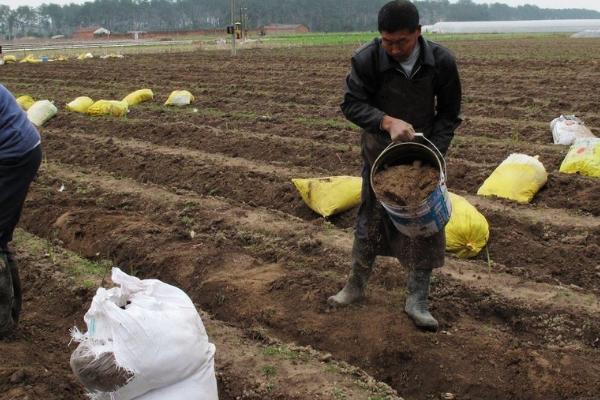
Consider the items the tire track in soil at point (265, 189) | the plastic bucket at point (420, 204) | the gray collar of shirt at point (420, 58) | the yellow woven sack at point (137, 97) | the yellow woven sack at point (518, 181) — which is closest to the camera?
the plastic bucket at point (420, 204)

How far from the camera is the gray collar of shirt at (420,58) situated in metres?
3.27

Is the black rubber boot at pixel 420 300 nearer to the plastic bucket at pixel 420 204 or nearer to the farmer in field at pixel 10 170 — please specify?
the plastic bucket at pixel 420 204

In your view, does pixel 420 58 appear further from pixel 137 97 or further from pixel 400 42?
pixel 137 97

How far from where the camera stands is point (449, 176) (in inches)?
254

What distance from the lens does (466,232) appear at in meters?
4.66

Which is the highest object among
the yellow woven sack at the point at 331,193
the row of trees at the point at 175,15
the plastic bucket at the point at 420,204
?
the row of trees at the point at 175,15

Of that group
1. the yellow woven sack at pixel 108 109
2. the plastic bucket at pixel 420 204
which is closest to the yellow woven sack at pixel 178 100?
the yellow woven sack at pixel 108 109

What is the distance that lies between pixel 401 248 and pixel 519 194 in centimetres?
260

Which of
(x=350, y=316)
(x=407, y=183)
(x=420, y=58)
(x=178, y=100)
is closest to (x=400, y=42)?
(x=420, y=58)

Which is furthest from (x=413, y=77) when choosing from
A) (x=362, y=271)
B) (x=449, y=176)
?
(x=449, y=176)

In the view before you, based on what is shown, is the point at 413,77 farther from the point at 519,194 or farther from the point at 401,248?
the point at 519,194

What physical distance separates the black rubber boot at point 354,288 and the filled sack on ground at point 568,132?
15.5 feet

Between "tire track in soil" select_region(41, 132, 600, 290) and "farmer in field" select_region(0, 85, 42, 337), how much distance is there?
Result: 2.77 metres

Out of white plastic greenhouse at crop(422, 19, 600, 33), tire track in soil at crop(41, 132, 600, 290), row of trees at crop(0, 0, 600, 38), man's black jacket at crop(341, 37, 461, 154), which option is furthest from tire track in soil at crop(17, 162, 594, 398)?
row of trees at crop(0, 0, 600, 38)
